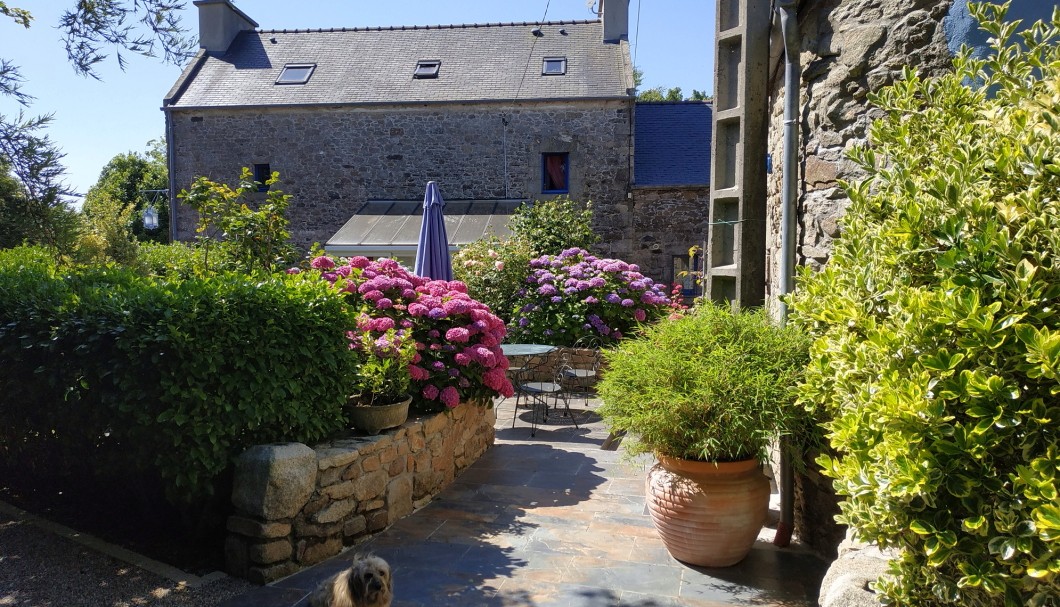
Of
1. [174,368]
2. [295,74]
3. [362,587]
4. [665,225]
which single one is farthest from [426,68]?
[362,587]

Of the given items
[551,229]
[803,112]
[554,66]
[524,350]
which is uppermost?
[554,66]

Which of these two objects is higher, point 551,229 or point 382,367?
point 551,229

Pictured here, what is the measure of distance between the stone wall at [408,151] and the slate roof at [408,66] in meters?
0.36

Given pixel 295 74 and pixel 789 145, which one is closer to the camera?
pixel 789 145

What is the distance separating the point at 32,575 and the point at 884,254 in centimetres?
438

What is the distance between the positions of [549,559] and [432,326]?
227 centimetres

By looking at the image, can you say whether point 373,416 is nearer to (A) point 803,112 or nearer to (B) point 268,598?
(B) point 268,598

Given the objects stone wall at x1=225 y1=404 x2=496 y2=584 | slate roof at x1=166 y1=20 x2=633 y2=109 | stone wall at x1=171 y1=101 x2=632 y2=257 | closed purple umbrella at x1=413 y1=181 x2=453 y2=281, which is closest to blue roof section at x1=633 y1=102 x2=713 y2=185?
stone wall at x1=171 y1=101 x2=632 y2=257

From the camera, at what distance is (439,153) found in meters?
17.6

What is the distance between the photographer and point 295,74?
18453mm

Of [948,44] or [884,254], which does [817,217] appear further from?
[884,254]

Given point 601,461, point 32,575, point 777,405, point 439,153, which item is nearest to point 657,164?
point 439,153

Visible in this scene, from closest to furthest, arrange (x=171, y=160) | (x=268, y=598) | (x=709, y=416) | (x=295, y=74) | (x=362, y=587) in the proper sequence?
(x=362, y=587)
(x=268, y=598)
(x=709, y=416)
(x=171, y=160)
(x=295, y=74)

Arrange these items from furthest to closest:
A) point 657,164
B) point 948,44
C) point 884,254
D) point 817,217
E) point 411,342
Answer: point 657,164
point 411,342
point 817,217
point 948,44
point 884,254
